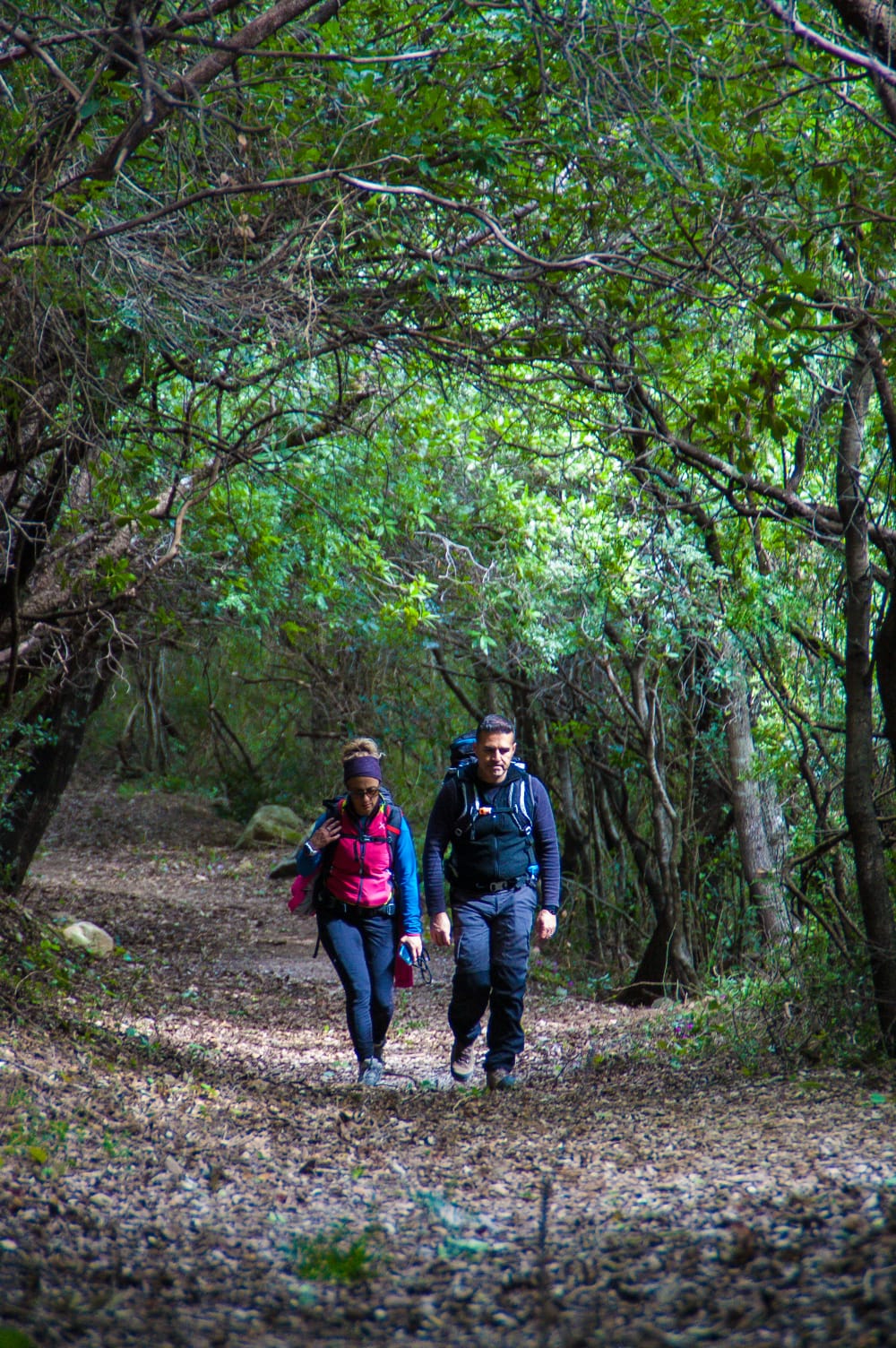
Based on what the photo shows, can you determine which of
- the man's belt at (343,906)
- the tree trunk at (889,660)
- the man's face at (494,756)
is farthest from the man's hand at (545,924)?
the tree trunk at (889,660)

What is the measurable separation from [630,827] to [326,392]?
559 cm

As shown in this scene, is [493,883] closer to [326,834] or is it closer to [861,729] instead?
[326,834]

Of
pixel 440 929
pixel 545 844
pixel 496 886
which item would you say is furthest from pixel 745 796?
pixel 440 929

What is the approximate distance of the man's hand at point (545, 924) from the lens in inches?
223

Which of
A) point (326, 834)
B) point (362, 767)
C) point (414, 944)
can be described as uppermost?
point (362, 767)

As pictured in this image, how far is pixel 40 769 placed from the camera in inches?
450

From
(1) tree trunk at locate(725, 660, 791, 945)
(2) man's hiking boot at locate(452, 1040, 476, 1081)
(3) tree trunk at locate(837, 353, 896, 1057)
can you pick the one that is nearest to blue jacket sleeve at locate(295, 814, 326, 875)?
(2) man's hiking boot at locate(452, 1040, 476, 1081)

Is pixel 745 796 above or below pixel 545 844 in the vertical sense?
above

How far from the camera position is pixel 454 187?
5.34 meters

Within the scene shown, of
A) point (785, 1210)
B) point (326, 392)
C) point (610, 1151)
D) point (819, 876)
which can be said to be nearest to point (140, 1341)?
point (785, 1210)

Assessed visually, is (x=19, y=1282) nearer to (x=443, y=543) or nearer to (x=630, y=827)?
(x=443, y=543)

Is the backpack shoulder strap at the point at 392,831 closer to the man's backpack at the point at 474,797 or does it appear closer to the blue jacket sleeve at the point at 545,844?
the man's backpack at the point at 474,797

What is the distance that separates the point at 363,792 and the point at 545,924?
1.19m

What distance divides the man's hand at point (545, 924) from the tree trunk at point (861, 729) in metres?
1.53
